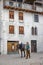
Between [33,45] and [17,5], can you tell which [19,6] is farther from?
[33,45]

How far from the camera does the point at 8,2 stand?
38.6 meters

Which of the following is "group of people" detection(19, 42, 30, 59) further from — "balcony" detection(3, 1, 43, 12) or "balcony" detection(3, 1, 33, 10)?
"balcony" detection(3, 1, 33, 10)

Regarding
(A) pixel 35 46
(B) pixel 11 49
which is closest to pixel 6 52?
(B) pixel 11 49

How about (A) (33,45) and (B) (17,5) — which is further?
(A) (33,45)

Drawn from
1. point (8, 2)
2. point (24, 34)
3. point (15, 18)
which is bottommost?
point (24, 34)

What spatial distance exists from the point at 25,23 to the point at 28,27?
86cm

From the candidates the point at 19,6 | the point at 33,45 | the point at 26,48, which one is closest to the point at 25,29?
the point at 33,45

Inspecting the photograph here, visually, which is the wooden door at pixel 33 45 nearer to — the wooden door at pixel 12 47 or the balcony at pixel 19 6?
the wooden door at pixel 12 47

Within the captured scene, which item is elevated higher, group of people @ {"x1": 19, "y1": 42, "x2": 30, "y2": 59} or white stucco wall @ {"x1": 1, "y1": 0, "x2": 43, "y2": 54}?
white stucco wall @ {"x1": 1, "y1": 0, "x2": 43, "y2": 54}

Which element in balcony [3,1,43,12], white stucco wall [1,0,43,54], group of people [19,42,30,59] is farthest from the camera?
balcony [3,1,43,12]

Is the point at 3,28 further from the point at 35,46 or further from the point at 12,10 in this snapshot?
the point at 35,46

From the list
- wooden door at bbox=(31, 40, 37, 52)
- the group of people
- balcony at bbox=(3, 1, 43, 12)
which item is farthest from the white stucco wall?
the group of people

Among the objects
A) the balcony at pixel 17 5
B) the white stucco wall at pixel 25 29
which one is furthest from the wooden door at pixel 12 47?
the balcony at pixel 17 5

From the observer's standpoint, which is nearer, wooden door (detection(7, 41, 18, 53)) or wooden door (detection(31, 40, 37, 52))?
wooden door (detection(7, 41, 18, 53))
